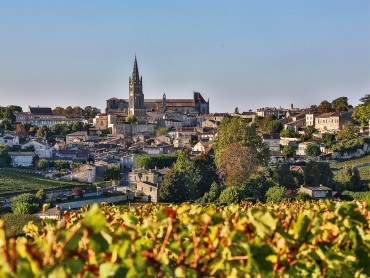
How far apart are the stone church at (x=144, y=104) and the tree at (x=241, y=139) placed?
6377 cm

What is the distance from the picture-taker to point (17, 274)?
358 cm

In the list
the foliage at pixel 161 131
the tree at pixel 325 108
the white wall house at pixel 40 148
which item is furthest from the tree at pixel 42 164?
the tree at pixel 325 108

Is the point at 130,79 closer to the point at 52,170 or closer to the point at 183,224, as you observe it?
the point at 52,170

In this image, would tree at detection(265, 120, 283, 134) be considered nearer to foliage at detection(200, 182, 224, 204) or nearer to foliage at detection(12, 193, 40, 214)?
foliage at detection(200, 182, 224, 204)

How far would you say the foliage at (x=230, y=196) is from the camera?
41281 millimetres

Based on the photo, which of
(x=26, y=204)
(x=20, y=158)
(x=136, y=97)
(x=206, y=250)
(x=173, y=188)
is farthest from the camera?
(x=136, y=97)

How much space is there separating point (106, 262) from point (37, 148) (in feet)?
226

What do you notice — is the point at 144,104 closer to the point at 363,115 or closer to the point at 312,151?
the point at 363,115

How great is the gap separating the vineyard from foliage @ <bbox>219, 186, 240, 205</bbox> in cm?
3553

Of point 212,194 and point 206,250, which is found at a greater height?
point 206,250

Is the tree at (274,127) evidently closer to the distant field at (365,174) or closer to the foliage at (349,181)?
the distant field at (365,174)

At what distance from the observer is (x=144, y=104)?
12581cm

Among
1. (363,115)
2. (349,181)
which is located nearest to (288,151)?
(363,115)

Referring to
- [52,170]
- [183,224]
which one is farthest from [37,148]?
[183,224]
